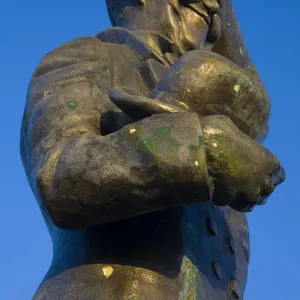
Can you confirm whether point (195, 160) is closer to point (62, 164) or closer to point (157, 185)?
point (157, 185)

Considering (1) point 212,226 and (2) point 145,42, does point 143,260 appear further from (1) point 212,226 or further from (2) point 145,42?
(2) point 145,42

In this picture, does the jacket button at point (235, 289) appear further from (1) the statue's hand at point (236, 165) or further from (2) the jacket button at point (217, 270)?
(1) the statue's hand at point (236, 165)

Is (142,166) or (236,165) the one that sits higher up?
(142,166)

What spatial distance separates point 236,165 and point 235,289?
31.6 inches

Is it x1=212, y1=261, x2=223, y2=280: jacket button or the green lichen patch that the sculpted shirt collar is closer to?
the green lichen patch

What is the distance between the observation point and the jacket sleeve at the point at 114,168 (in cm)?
250

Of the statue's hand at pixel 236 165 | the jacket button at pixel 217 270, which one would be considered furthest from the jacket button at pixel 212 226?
the statue's hand at pixel 236 165

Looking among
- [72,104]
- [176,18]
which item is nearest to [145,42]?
[176,18]

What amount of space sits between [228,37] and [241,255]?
1210mm

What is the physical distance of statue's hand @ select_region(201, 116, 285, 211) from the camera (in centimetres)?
256

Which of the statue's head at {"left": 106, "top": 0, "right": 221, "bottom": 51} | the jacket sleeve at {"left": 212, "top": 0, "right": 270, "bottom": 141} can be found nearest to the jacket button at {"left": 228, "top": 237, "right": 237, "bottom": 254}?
the statue's head at {"left": 106, "top": 0, "right": 221, "bottom": 51}

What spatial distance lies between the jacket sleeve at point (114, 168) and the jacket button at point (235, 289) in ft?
2.48

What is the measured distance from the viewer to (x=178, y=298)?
2729mm

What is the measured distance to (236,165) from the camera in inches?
102
